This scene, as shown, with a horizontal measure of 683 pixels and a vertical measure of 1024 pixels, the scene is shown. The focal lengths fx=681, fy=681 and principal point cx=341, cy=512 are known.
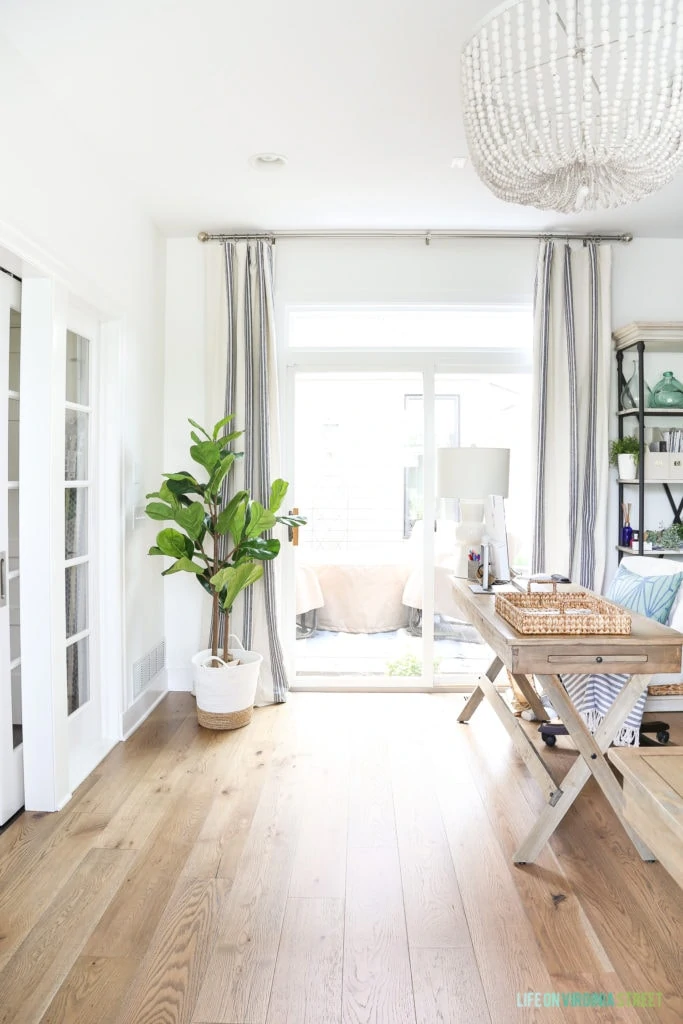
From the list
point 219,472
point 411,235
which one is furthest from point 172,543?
point 411,235

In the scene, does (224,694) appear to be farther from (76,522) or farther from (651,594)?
(651,594)

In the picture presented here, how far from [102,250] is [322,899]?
2807 mm

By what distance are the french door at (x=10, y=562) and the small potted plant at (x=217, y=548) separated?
831 mm

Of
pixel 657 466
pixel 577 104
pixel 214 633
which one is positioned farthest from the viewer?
pixel 657 466

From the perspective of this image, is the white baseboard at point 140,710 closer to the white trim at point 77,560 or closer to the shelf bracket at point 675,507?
the white trim at point 77,560

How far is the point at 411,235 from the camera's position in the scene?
13.3 ft

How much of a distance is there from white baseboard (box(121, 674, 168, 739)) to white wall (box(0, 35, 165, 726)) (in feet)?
0.34

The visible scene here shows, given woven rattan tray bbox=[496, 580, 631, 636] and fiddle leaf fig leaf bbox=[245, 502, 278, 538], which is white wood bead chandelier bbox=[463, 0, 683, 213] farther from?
fiddle leaf fig leaf bbox=[245, 502, 278, 538]

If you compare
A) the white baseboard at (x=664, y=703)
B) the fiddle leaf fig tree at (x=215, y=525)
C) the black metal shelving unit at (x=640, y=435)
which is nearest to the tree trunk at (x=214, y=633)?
the fiddle leaf fig tree at (x=215, y=525)

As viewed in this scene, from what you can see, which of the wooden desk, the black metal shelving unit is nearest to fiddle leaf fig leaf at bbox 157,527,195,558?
the wooden desk

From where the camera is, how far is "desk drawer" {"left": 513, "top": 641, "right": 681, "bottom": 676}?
2.18 meters

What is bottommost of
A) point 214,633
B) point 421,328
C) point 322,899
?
point 322,899

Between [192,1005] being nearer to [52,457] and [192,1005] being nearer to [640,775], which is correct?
[640,775]

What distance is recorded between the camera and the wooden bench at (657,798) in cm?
103
